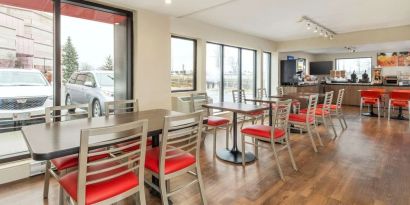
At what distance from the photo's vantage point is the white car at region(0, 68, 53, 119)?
289cm

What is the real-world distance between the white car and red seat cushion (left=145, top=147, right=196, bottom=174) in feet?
6.60

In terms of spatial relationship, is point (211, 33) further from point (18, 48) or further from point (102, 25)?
point (18, 48)

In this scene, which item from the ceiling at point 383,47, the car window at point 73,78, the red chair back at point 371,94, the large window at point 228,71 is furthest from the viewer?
the ceiling at point 383,47

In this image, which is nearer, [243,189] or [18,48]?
[243,189]

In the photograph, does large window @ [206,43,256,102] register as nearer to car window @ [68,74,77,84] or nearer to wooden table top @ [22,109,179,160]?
car window @ [68,74,77,84]

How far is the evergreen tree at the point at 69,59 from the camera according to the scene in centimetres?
333

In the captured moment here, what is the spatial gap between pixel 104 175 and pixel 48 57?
7.51 ft

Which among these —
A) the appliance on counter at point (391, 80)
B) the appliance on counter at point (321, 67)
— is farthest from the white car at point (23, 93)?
the appliance on counter at point (321, 67)

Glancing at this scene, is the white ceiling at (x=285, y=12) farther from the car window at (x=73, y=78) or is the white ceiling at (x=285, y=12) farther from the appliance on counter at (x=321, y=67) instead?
the appliance on counter at (x=321, y=67)

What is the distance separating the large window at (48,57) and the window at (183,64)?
122 cm

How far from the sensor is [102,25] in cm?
376

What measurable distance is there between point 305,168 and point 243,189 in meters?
1.07

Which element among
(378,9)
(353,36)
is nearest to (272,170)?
(378,9)

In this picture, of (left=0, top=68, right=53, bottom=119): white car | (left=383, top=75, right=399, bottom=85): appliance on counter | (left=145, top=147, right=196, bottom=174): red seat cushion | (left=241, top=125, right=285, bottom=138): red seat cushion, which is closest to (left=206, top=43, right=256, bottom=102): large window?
→ (left=241, top=125, right=285, bottom=138): red seat cushion
